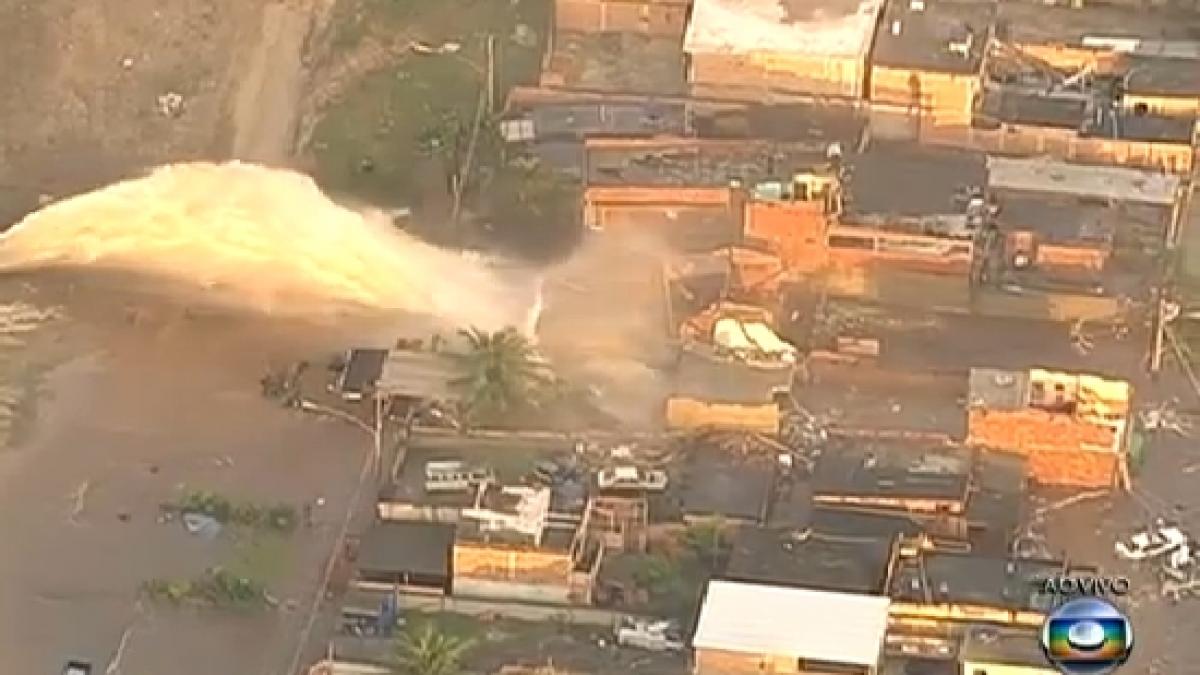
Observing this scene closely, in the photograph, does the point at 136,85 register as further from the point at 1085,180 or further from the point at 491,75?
the point at 1085,180

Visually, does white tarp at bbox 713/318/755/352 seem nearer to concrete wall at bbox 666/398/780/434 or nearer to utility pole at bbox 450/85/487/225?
concrete wall at bbox 666/398/780/434

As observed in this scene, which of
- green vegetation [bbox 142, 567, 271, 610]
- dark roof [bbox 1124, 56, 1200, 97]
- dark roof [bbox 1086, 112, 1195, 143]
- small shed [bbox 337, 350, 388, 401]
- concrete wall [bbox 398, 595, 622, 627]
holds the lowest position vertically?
green vegetation [bbox 142, 567, 271, 610]

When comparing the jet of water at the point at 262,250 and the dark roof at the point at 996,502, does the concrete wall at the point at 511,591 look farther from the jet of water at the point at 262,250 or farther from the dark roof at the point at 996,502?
the jet of water at the point at 262,250

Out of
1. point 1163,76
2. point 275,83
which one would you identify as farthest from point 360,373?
point 1163,76

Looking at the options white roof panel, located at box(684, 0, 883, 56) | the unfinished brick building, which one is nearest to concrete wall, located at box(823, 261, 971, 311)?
the unfinished brick building

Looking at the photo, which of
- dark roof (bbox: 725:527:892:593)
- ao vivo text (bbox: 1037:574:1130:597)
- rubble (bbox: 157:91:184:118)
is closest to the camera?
dark roof (bbox: 725:527:892:593)

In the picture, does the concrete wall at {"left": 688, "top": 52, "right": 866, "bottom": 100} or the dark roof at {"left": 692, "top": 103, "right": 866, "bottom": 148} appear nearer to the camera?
the dark roof at {"left": 692, "top": 103, "right": 866, "bottom": 148}
